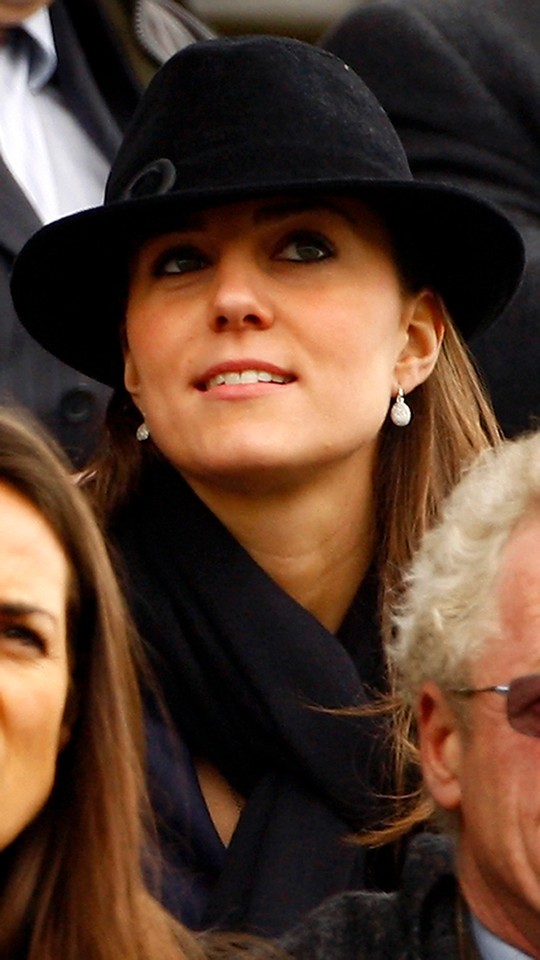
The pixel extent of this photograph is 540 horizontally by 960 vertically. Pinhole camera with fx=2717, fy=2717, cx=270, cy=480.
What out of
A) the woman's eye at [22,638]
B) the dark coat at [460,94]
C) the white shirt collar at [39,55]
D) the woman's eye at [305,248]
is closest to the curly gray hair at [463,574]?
the woman's eye at [22,638]

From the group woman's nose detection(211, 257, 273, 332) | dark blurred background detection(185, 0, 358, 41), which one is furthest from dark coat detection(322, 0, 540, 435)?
dark blurred background detection(185, 0, 358, 41)

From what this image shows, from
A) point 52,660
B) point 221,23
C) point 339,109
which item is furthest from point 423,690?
point 221,23

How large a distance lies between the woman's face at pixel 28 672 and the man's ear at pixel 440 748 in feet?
1.50

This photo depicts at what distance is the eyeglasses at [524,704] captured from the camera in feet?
10.7

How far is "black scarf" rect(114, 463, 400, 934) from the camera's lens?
402cm

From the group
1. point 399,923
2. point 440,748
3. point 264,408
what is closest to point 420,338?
point 264,408

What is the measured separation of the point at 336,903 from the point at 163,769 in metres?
0.58

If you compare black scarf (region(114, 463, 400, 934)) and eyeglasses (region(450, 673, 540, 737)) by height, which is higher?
eyeglasses (region(450, 673, 540, 737))

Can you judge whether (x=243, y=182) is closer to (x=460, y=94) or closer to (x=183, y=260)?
(x=183, y=260)

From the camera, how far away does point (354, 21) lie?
4.91 metres

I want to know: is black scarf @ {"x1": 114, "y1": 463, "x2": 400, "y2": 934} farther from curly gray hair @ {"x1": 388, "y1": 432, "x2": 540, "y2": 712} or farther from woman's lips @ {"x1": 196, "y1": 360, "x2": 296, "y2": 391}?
curly gray hair @ {"x1": 388, "y1": 432, "x2": 540, "y2": 712}

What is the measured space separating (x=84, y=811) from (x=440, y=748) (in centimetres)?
45

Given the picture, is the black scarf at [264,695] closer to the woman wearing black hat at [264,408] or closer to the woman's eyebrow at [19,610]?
the woman wearing black hat at [264,408]

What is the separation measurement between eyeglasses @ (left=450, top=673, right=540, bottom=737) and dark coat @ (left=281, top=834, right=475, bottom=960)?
0.91ft
